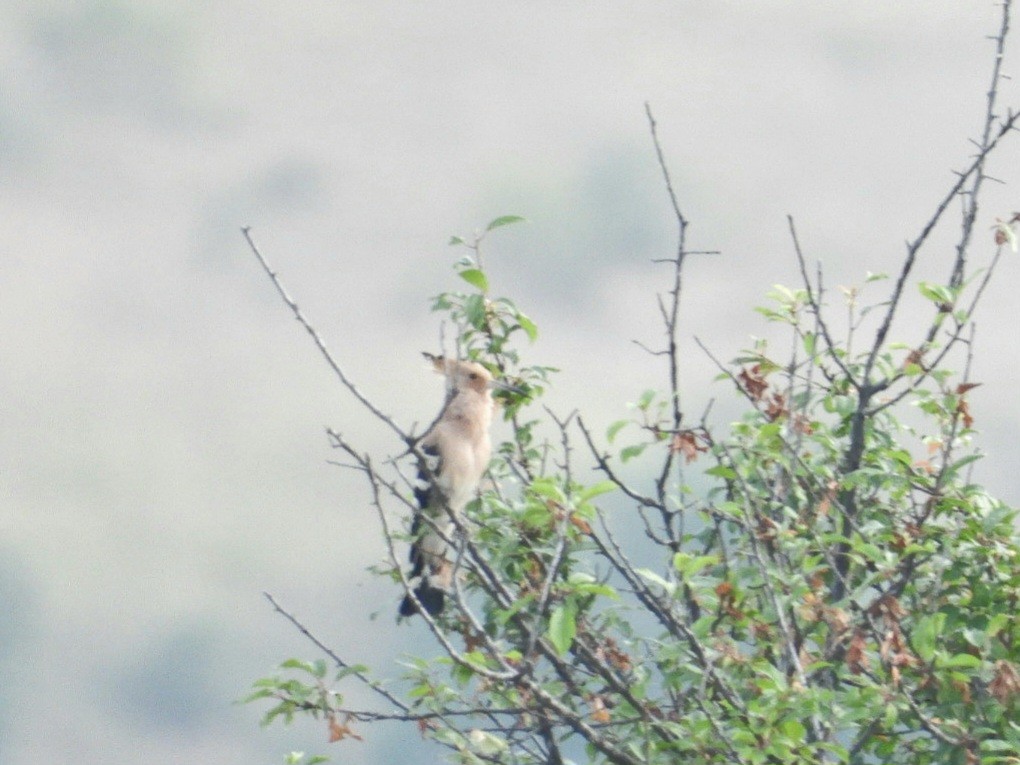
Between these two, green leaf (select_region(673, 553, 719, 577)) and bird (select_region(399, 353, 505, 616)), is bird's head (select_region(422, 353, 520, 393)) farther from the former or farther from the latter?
green leaf (select_region(673, 553, 719, 577))

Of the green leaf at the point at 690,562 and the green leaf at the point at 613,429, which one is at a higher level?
the green leaf at the point at 613,429

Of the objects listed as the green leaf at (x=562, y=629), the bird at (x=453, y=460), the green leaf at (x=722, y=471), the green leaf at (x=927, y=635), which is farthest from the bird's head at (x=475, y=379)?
the green leaf at (x=927, y=635)

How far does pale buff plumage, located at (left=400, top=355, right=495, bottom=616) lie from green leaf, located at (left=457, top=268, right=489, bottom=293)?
56 cm

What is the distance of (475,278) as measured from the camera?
265 inches

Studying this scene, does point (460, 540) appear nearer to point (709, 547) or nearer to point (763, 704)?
point (763, 704)

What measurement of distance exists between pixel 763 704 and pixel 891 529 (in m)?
1.43

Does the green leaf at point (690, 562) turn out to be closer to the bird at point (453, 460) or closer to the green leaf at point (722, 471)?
the green leaf at point (722, 471)

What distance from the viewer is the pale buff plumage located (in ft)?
24.5

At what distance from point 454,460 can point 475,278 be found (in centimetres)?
124

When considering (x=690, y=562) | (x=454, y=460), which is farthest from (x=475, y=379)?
(x=690, y=562)

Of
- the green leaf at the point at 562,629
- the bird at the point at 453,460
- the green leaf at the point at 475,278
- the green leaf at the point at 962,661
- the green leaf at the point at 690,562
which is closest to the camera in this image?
the green leaf at the point at 562,629

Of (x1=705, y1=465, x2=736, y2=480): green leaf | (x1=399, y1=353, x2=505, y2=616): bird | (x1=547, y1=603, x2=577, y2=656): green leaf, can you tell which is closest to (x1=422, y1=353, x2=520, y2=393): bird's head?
(x1=399, y1=353, x2=505, y2=616): bird

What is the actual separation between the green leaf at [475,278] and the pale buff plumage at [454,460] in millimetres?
560

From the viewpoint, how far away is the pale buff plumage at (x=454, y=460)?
7.48 metres
